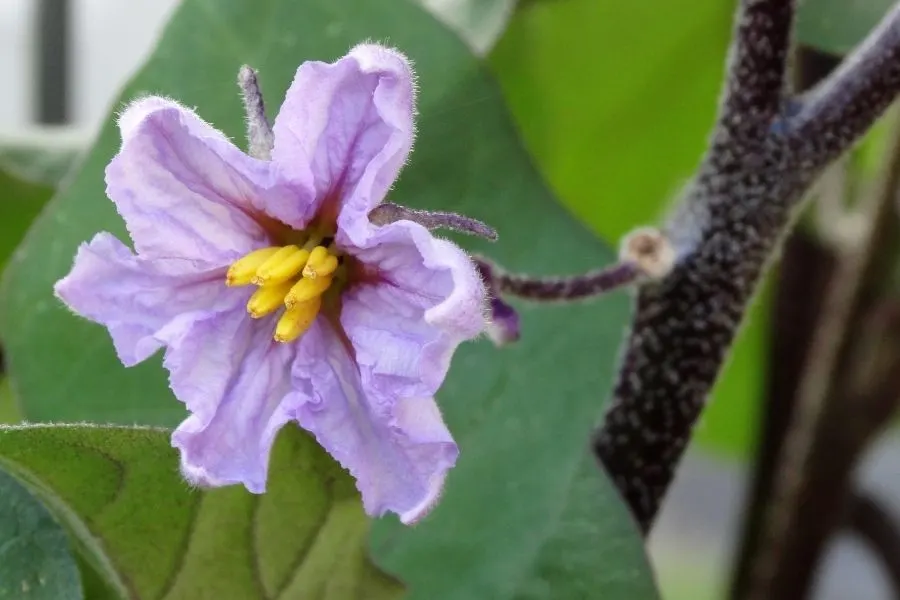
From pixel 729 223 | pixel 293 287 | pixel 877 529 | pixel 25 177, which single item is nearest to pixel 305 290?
pixel 293 287

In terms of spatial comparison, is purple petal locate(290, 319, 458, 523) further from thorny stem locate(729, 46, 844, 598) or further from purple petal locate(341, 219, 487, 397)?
thorny stem locate(729, 46, 844, 598)

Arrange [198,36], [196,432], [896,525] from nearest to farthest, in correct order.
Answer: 1. [196,432]
2. [198,36]
3. [896,525]

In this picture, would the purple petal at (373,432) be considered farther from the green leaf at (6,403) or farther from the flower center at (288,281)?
the green leaf at (6,403)

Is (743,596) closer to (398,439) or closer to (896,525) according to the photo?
(896,525)

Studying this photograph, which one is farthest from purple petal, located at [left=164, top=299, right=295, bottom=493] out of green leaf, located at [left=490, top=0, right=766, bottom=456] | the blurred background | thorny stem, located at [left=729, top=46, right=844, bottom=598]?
thorny stem, located at [left=729, top=46, right=844, bottom=598]

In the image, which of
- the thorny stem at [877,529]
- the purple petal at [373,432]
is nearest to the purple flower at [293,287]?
the purple petal at [373,432]

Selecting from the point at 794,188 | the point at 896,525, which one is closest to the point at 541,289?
the point at 794,188
